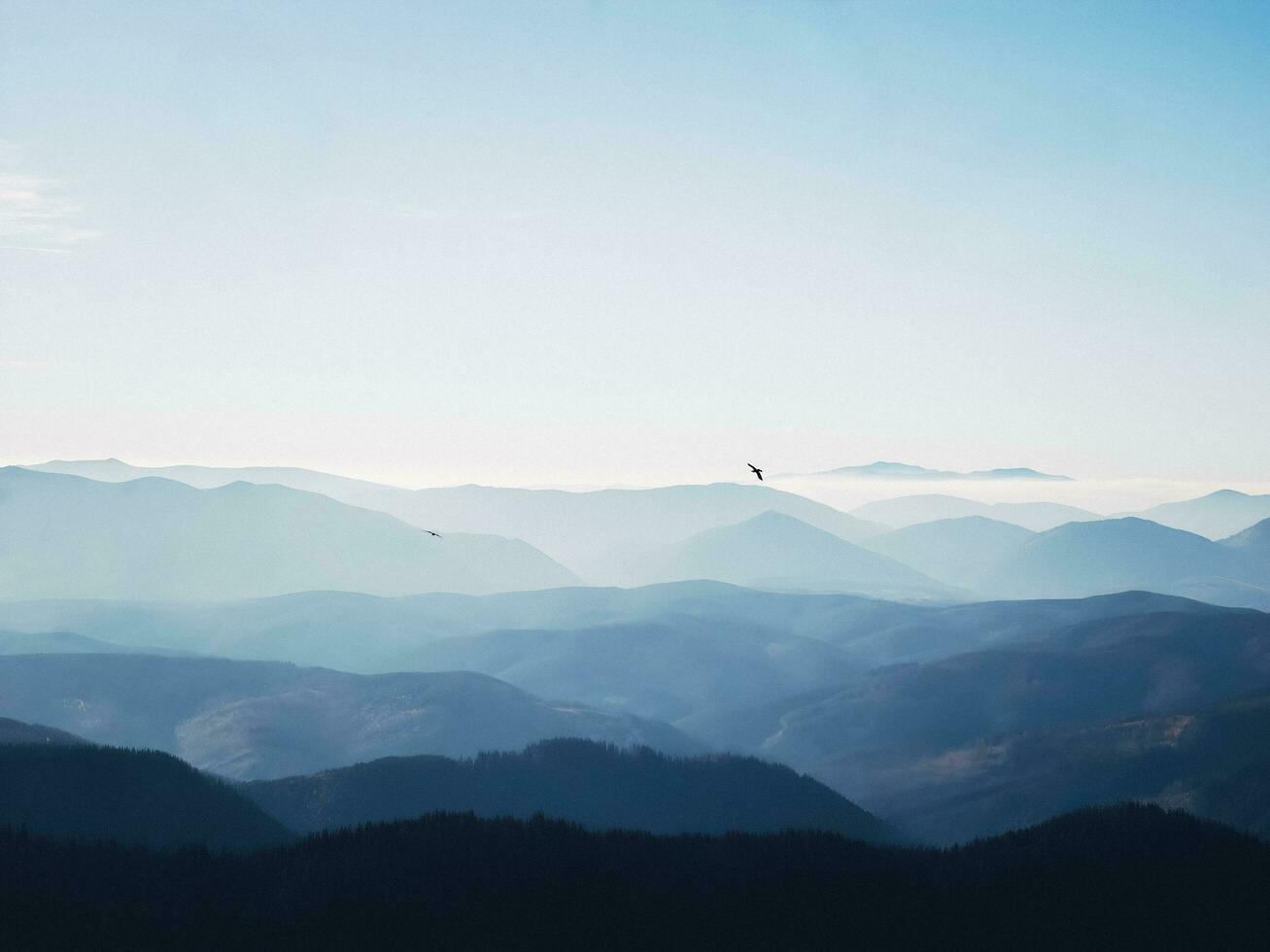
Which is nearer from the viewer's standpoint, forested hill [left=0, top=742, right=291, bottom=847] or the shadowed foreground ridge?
the shadowed foreground ridge

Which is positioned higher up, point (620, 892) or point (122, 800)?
point (122, 800)

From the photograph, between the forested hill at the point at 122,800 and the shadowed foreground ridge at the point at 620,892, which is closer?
the shadowed foreground ridge at the point at 620,892

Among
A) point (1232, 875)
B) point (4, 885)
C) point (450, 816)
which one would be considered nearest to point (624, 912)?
point (450, 816)

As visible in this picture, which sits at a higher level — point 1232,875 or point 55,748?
point 55,748

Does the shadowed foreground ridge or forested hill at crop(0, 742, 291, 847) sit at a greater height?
forested hill at crop(0, 742, 291, 847)

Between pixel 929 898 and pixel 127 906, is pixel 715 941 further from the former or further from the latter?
pixel 127 906

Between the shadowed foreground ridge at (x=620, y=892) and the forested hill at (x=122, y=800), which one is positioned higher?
the forested hill at (x=122, y=800)

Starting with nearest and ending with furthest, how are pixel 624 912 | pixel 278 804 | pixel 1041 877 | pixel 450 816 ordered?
pixel 624 912 → pixel 1041 877 → pixel 450 816 → pixel 278 804

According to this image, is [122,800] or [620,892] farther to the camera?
[122,800]
